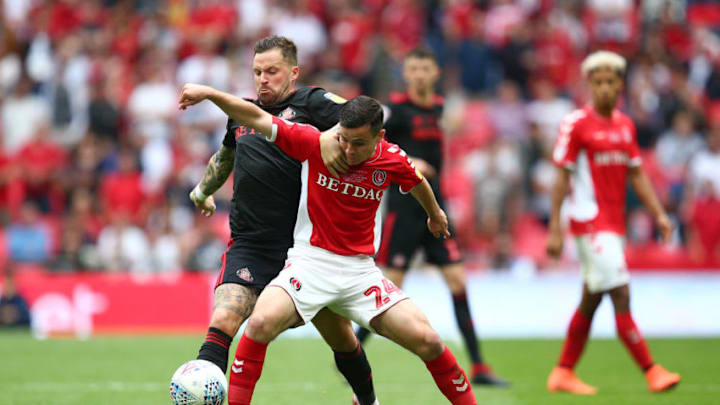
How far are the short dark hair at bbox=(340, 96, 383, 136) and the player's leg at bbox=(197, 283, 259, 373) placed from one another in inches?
46.5

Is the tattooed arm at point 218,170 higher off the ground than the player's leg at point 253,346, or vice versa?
the tattooed arm at point 218,170

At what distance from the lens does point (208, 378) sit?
5000 mm

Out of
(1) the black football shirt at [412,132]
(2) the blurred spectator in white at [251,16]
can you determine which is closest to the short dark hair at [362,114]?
(1) the black football shirt at [412,132]

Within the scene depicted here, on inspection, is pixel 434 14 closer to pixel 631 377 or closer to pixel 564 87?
pixel 564 87

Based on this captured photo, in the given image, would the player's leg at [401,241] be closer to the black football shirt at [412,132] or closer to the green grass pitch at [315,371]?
the black football shirt at [412,132]

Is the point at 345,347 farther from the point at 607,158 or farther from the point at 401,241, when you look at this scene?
the point at 607,158

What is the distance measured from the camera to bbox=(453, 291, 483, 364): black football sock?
8.01 meters

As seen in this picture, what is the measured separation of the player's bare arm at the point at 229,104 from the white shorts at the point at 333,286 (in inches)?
29.5

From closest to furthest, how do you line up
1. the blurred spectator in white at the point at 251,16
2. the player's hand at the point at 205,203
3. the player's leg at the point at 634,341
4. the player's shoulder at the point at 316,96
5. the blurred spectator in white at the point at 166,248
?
1. the player's shoulder at the point at 316,96
2. the player's hand at the point at 205,203
3. the player's leg at the point at 634,341
4. the blurred spectator in white at the point at 166,248
5. the blurred spectator in white at the point at 251,16

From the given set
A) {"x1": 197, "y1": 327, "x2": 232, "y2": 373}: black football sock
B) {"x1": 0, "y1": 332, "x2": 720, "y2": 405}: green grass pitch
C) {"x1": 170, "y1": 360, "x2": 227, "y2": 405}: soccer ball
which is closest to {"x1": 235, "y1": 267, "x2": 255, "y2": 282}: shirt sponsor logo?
{"x1": 197, "y1": 327, "x2": 232, "y2": 373}: black football sock

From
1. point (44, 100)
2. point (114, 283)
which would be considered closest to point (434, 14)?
point (44, 100)

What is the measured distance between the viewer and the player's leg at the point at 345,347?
18.6 feet

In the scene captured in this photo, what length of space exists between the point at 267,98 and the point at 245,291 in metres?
1.18

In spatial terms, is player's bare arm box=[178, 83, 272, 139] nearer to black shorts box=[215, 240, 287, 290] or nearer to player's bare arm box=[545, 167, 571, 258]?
black shorts box=[215, 240, 287, 290]
